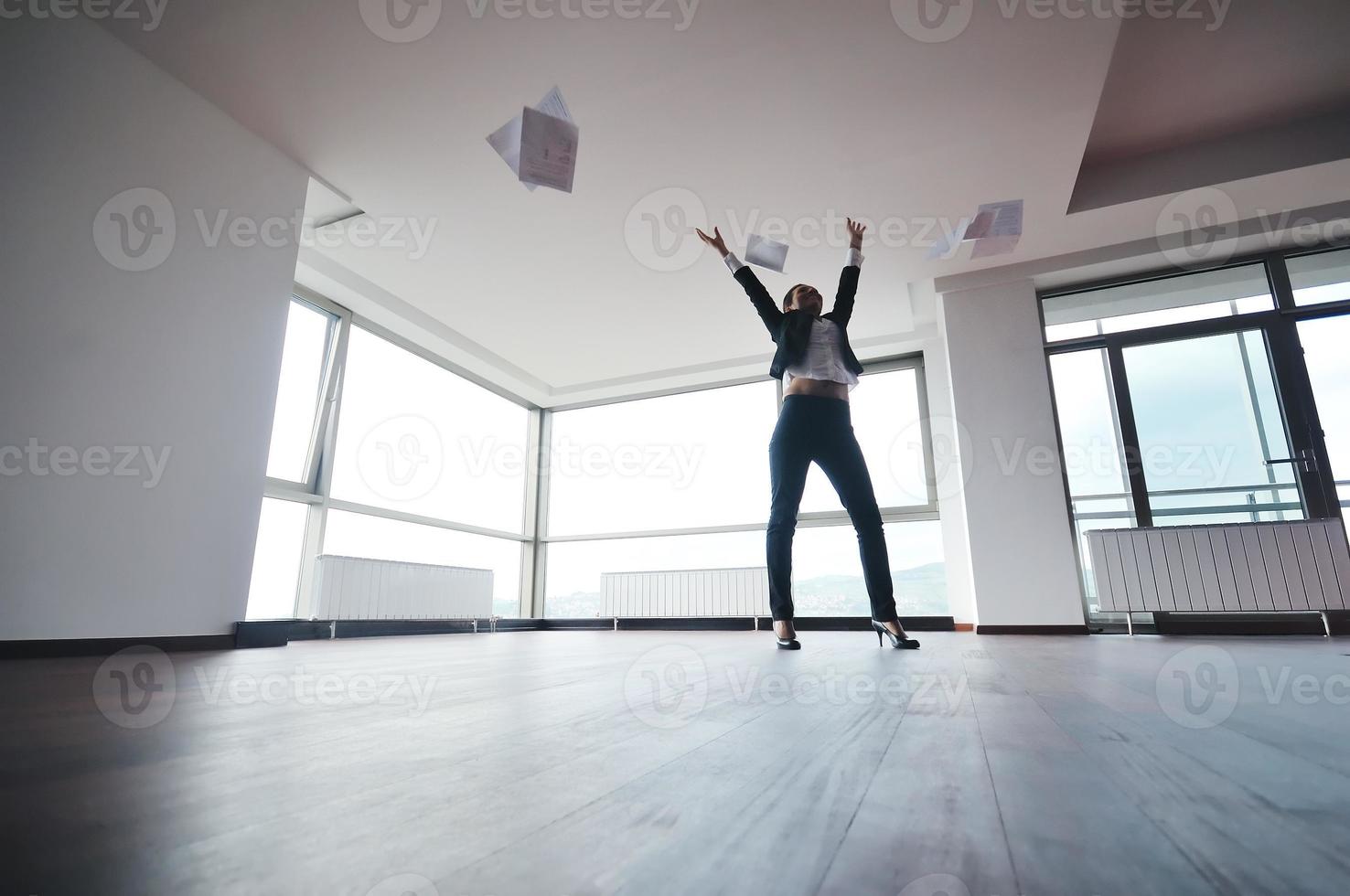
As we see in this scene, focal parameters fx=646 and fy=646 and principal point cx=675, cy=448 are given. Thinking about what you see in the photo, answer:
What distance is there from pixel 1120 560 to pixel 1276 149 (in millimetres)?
2335

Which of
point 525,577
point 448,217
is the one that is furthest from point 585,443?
point 448,217

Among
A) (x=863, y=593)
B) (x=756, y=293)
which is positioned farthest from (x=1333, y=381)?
(x=756, y=293)

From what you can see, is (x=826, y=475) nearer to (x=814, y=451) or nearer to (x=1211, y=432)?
(x=814, y=451)

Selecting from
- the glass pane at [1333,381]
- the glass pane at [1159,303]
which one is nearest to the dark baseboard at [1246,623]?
the glass pane at [1333,381]

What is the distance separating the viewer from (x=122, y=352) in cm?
247

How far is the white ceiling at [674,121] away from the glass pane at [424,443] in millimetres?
928

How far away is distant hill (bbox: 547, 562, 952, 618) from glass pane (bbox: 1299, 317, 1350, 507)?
7.77 feet

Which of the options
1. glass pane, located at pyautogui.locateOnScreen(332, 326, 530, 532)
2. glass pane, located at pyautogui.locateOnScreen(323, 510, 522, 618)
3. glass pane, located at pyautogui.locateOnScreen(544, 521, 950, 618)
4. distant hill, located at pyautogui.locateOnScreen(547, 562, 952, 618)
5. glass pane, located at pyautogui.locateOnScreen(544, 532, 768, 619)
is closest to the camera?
glass pane, located at pyautogui.locateOnScreen(323, 510, 522, 618)

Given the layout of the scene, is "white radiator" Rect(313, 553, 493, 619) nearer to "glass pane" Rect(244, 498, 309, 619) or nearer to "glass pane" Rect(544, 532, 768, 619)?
"glass pane" Rect(244, 498, 309, 619)

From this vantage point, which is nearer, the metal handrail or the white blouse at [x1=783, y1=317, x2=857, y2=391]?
the white blouse at [x1=783, y1=317, x2=857, y2=391]

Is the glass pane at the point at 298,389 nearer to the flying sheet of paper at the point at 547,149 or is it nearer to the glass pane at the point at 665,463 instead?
the flying sheet of paper at the point at 547,149

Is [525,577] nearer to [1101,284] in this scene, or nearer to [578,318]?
[578,318]

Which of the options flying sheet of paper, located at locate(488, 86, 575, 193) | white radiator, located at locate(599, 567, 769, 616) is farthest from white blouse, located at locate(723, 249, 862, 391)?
white radiator, located at locate(599, 567, 769, 616)

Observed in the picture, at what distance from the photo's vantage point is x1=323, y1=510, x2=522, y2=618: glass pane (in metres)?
4.70
